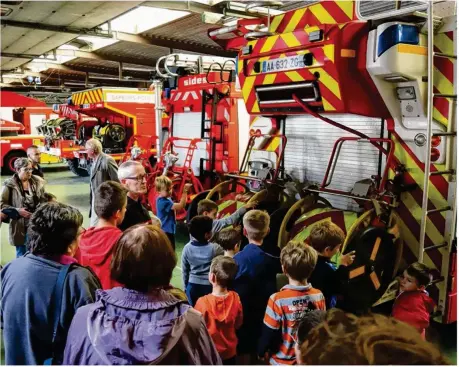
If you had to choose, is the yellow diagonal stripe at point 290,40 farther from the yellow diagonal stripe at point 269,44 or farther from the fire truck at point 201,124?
the fire truck at point 201,124

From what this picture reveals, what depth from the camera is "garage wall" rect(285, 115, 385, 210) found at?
13.5ft

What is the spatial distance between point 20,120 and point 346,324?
17.4 meters

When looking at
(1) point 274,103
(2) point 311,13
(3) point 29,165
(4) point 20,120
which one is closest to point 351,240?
(1) point 274,103

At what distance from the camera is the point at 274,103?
4.28m

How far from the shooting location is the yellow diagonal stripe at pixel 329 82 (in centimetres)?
362

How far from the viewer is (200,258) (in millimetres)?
3160

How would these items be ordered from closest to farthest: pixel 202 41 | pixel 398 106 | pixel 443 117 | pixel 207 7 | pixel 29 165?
pixel 443 117
pixel 398 106
pixel 29 165
pixel 207 7
pixel 202 41

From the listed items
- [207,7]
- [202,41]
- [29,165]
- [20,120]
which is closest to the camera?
[29,165]

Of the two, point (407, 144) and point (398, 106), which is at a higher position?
point (398, 106)

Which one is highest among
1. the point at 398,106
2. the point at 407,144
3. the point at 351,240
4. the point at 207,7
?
the point at 207,7

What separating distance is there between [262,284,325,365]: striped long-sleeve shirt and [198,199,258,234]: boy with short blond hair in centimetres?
149

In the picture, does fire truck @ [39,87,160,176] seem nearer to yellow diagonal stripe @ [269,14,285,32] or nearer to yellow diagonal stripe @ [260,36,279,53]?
yellow diagonal stripe @ [269,14,285,32]

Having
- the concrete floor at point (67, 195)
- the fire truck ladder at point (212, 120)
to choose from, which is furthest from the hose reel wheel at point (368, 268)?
the fire truck ladder at point (212, 120)

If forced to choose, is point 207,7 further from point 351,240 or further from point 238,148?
point 351,240
